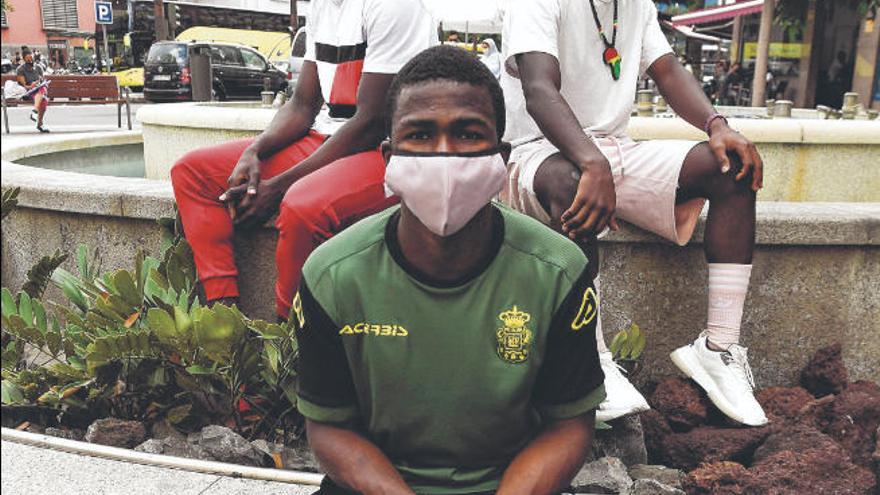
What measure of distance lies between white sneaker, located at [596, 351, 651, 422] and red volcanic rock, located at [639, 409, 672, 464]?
0.69 ft

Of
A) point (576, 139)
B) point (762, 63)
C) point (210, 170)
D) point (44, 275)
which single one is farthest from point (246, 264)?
point (762, 63)

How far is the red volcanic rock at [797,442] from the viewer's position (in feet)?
8.22

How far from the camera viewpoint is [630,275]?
3131 millimetres

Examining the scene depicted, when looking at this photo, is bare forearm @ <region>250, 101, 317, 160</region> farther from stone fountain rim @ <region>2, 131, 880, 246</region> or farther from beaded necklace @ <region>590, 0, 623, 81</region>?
beaded necklace @ <region>590, 0, 623, 81</region>

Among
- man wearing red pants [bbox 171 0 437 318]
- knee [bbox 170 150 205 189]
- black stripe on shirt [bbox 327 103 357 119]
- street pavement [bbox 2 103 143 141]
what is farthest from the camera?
street pavement [bbox 2 103 143 141]

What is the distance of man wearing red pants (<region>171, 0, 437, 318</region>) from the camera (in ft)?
9.39

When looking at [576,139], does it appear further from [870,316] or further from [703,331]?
[870,316]

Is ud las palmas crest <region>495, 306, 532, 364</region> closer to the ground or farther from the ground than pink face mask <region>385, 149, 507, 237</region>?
closer to the ground

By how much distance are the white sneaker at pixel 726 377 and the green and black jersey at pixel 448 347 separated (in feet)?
3.95

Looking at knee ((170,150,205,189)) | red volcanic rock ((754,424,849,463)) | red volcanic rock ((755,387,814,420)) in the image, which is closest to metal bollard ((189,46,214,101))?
knee ((170,150,205,189))

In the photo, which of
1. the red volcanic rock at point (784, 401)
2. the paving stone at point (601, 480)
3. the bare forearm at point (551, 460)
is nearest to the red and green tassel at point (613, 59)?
the red volcanic rock at point (784, 401)

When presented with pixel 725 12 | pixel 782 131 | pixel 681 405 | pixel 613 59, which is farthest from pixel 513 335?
pixel 725 12

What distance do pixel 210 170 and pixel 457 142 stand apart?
68.2 inches

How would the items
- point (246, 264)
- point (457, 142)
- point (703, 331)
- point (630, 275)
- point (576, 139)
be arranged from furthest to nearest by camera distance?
point (246, 264) → point (630, 275) → point (703, 331) → point (576, 139) → point (457, 142)
